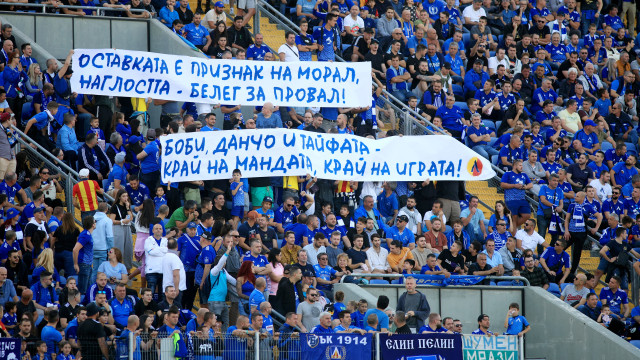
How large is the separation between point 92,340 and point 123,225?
11.7ft

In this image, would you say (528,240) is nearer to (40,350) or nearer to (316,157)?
(316,157)

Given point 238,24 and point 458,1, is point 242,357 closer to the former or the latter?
point 238,24

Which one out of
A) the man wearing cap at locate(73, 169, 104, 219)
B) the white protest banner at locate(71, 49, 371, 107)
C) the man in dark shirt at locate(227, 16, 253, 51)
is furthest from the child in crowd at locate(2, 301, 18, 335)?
the man in dark shirt at locate(227, 16, 253, 51)

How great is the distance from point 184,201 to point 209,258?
255 centimetres

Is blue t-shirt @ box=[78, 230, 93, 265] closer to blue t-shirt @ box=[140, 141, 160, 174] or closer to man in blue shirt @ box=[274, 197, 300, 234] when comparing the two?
blue t-shirt @ box=[140, 141, 160, 174]

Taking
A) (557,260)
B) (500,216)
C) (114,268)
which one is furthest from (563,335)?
(114,268)

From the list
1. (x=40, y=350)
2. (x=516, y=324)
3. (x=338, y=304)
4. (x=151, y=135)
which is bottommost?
(x=516, y=324)

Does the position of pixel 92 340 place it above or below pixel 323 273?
below

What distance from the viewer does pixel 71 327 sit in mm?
17578

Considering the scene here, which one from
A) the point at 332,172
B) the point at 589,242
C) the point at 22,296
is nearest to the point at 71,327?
the point at 22,296

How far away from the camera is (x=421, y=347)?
18.2 meters

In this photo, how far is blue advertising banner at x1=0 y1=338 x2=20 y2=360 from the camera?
1622cm

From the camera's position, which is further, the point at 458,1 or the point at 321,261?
the point at 458,1

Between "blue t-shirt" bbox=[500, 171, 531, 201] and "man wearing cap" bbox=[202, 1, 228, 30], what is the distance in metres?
6.41
